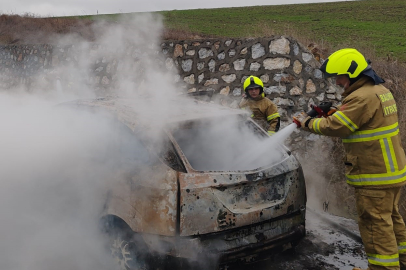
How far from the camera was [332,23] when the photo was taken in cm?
1831

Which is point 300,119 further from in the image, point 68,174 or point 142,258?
point 68,174

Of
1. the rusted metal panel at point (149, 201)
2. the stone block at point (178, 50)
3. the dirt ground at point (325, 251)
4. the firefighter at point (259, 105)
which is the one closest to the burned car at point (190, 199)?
the rusted metal panel at point (149, 201)

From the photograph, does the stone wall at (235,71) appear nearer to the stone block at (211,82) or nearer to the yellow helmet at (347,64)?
the stone block at (211,82)

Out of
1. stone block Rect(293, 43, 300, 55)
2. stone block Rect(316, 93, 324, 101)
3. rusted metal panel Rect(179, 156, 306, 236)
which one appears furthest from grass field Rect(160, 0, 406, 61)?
rusted metal panel Rect(179, 156, 306, 236)

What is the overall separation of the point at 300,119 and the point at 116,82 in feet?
22.7

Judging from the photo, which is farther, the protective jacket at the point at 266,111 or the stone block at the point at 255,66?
the stone block at the point at 255,66

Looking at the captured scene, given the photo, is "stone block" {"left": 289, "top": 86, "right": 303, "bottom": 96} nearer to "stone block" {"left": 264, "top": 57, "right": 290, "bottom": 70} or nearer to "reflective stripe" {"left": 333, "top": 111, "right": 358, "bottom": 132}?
"stone block" {"left": 264, "top": 57, "right": 290, "bottom": 70}

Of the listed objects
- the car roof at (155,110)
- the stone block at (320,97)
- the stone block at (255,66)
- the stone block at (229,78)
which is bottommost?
the car roof at (155,110)

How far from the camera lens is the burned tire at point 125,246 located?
3.02m

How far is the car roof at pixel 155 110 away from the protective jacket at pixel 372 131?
1.05 meters

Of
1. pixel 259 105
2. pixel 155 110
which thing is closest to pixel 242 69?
pixel 259 105

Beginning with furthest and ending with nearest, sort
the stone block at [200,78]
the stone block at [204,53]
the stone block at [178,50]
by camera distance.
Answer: the stone block at [178,50]
the stone block at [200,78]
the stone block at [204,53]

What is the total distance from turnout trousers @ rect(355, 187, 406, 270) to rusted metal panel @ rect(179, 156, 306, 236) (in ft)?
2.08

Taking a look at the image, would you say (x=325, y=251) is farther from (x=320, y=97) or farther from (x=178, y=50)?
(x=178, y=50)
